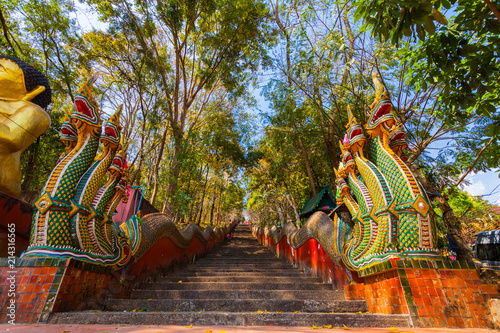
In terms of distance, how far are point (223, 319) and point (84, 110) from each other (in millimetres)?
3246

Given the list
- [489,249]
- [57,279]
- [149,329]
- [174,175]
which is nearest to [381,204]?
[149,329]

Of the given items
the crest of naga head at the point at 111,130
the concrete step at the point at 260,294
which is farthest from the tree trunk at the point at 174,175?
the concrete step at the point at 260,294

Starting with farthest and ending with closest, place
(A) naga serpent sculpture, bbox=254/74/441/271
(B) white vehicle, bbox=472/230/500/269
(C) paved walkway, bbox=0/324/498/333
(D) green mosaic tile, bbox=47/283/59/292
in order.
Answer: (B) white vehicle, bbox=472/230/500/269 → (A) naga serpent sculpture, bbox=254/74/441/271 → (D) green mosaic tile, bbox=47/283/59/292 → (C) paved walkway, bbox=0/324/498/333

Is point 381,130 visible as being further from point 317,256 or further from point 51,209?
point 51,209

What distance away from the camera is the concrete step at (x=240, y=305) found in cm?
308

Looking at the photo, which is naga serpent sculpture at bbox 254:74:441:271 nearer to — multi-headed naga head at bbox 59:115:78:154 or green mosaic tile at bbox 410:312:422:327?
Result: green mosaic tile at bbox 410:312:422:327

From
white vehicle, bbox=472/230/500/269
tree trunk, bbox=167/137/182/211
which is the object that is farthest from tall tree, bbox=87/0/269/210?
white vehicle, bbox=472/230/500/269

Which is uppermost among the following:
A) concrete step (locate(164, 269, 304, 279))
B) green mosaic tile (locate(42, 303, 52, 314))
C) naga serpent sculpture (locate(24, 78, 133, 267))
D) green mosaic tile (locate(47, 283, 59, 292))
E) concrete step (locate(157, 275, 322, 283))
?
naga serpent sculpture (locate(24, 78, 133, 267))

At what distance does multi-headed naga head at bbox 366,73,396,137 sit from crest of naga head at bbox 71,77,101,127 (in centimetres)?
395

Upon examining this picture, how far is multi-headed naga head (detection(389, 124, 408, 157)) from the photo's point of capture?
348cm

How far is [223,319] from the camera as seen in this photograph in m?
2.46

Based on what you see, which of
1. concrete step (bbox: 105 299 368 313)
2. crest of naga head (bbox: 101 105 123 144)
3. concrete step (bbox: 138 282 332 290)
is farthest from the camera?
concrete step (bbox: 138 282 332 290)

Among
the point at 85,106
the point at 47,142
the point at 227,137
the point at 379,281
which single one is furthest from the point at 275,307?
the point at 227,137

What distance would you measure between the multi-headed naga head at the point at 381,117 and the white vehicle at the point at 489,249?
7.87 metres
